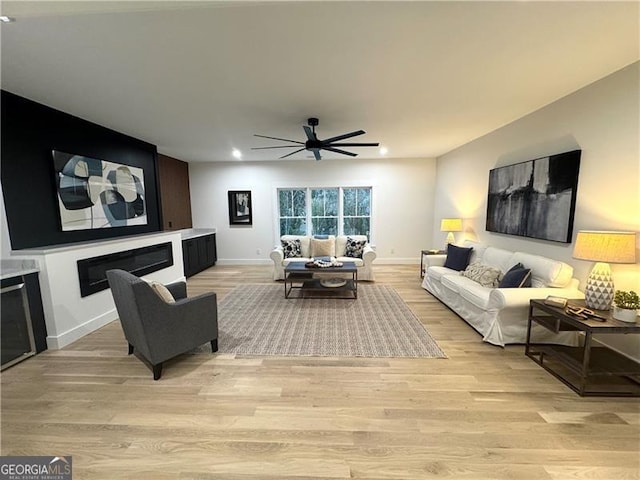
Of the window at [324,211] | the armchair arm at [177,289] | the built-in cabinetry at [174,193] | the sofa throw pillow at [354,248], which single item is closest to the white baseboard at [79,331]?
the armchair arm at [177,289]

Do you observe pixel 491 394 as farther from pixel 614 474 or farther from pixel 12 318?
pixel 12 318

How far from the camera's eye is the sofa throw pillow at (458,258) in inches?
162

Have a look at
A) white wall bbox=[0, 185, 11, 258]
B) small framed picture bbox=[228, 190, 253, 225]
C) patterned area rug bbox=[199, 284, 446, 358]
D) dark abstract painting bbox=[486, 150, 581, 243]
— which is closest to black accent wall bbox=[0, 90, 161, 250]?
white wall bbox=[0, 185, 11, 258]

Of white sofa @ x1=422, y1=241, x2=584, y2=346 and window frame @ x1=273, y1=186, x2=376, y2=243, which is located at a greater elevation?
window frame @ x1=273, y1=186, x2=376, y2=243

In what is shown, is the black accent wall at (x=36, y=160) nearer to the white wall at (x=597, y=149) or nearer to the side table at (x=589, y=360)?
the side table at (x=589, y=360)

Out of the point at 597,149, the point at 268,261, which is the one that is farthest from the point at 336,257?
the point at 597,149

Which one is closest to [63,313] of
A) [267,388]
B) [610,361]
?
[267,388]

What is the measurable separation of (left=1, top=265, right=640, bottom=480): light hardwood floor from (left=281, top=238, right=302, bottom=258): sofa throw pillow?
3.08m

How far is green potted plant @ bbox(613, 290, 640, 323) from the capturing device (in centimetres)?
200

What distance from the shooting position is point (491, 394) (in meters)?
2.03

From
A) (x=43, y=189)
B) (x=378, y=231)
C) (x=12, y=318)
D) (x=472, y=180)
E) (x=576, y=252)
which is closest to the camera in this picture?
(x=576, y=252)

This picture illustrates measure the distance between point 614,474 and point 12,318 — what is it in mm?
4629

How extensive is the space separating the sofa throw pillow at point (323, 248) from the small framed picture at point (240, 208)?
2.10 meters

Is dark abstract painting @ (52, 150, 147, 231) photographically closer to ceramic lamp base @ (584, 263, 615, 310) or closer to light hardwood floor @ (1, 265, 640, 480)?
light hardwood floor @ (1, 265, 640, 480)
